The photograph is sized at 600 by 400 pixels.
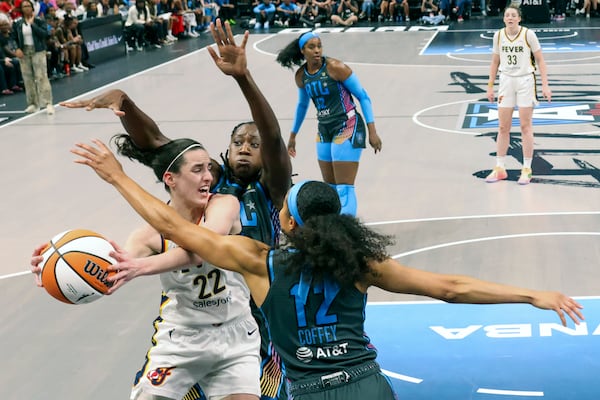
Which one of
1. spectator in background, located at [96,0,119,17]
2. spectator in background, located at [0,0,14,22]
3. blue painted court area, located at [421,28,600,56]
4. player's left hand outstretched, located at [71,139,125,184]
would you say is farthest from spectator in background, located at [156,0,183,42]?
player's left hand outstretched, located at [71,139,125,184]

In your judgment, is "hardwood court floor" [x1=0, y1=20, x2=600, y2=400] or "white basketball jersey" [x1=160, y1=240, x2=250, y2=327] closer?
"white basketball jersey" [x1=160, y1=240, x2=250, y2=327]

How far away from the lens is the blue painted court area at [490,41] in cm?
2260

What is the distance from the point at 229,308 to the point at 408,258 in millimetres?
4154

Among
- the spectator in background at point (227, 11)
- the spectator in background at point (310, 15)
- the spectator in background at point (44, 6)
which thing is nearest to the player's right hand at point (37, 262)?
the spectator in background at point (44, 6)

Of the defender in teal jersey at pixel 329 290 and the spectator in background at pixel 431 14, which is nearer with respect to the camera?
the defender in teal jersey at pixel 329 290

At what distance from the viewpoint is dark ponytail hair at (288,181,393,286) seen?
12.8 ft

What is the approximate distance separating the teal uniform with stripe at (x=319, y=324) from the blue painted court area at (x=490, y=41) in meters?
19.1

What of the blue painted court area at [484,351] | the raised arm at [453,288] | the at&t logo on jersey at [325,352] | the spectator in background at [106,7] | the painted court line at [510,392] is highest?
the raised arm at [453,288]

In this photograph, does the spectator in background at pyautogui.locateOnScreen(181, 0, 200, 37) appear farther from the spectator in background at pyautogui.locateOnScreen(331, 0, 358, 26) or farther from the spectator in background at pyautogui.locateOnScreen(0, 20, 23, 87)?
the spectator in background at pyautogui.locateOnScreen(0, 20, 23, 87)

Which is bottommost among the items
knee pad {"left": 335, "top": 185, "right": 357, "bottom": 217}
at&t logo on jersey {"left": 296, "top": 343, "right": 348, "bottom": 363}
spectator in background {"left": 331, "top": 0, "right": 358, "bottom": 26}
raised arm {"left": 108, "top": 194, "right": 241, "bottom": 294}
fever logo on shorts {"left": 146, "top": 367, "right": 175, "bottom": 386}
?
spectator in background {"left": 331, "top": 0, "right": 358, "bottom": 26}

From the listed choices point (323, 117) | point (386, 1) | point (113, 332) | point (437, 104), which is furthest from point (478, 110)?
point (386, 1)

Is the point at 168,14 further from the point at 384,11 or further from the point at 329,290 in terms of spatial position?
the point at 329,290

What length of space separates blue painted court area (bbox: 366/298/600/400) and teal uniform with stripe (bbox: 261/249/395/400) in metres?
2.19

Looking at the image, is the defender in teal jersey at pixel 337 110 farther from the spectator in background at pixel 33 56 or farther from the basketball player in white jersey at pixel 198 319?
the spectator in background at pixel 33 56
